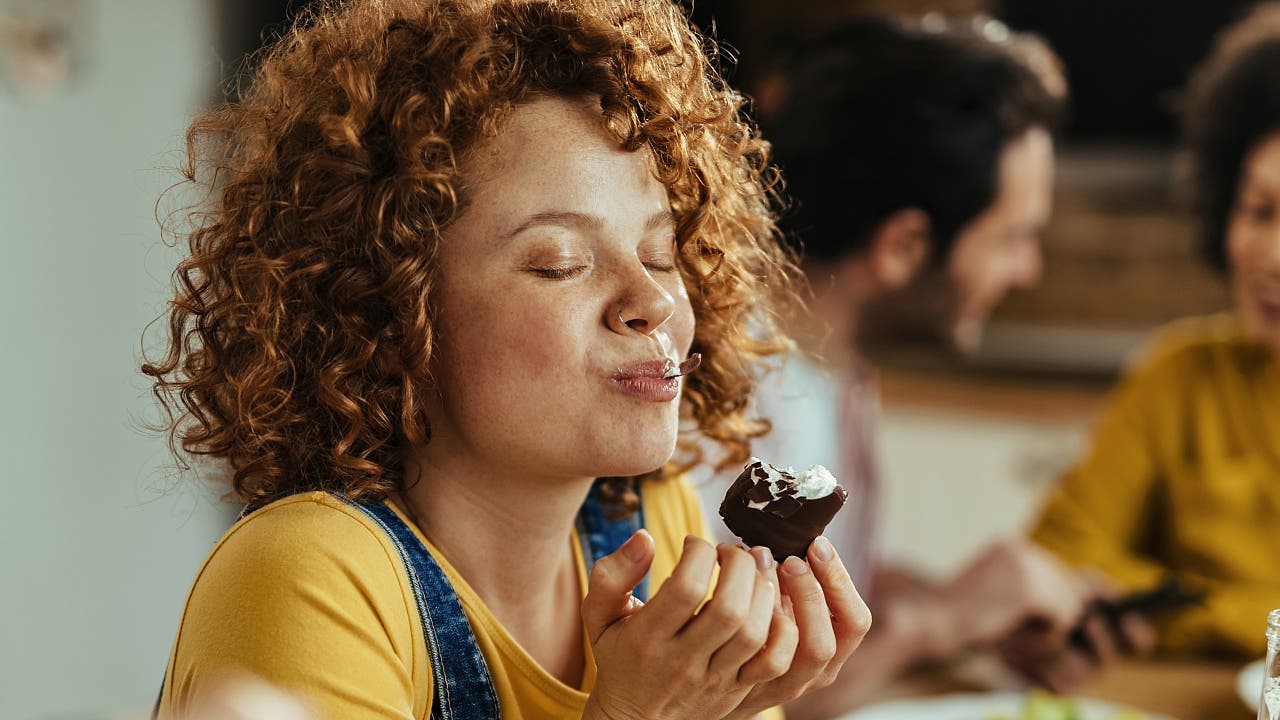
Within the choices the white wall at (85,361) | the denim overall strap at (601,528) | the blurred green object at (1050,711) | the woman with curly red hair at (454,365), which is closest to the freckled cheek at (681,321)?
the woman with curly red hair at (454,365)

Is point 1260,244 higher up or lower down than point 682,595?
higher up

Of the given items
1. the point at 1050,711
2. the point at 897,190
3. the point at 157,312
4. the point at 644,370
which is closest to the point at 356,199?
the point at 644,370

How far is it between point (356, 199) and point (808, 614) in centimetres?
45

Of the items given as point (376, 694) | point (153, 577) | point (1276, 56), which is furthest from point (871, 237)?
point (153, 577)

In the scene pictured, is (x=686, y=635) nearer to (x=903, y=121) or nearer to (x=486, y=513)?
(x=486, y=513)

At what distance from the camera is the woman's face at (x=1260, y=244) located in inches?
74.6

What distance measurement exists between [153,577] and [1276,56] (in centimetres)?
289

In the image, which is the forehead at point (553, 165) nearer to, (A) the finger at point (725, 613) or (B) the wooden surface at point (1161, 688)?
(A) the finger at point (725, 613)

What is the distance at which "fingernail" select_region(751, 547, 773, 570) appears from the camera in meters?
0.87

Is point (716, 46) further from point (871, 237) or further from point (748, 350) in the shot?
point (871, 237)

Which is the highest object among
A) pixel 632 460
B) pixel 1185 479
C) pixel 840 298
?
pixel 840 298

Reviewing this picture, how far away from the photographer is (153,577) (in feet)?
10.7

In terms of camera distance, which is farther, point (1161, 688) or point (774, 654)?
point (1161, 688)

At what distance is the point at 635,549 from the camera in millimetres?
856
